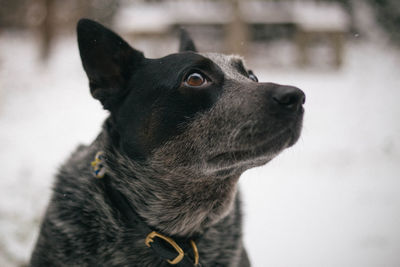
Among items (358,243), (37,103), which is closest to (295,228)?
(358,243)

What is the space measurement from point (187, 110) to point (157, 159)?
374 millimetres

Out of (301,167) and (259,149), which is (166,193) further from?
(301,167)

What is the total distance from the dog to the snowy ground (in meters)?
0.86

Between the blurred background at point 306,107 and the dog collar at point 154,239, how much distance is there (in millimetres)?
603

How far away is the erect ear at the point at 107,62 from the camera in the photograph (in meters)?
2.03

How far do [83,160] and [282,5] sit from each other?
13.4 m

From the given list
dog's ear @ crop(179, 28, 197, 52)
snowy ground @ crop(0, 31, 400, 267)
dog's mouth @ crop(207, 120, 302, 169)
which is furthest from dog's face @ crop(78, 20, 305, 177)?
snowy ground @ crop(0, 31, 400, 267)

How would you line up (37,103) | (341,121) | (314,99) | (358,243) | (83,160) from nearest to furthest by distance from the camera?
(83,160), (358,243), (341,121), (37,103), (314,99)

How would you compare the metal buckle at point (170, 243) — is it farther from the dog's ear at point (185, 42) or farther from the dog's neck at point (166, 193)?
the dog's ear at point (185, 42)

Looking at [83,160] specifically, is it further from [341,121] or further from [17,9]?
[17,9]

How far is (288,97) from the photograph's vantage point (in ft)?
5.39

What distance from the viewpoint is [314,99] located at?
9.47m

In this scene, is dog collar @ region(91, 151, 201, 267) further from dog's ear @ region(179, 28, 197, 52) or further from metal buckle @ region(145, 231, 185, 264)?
dog's ear @ region(179, 28, 197, 52)

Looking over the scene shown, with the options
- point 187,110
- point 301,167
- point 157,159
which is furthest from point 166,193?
point 301,167
